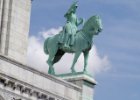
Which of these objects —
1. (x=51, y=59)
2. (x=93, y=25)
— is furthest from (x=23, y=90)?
(x=93, y=25)

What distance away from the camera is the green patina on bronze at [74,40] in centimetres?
5028

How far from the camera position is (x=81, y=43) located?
165 ft

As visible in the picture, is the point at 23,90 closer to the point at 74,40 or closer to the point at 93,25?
the point at 74,40

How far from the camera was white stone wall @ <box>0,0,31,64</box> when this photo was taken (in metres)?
51.2

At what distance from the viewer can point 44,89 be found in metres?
46.2

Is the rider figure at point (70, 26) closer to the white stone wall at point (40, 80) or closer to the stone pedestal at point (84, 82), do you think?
the stone pedestal at point (84, 82)

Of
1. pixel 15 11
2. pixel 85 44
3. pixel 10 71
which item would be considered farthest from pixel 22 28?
pixel 10 71

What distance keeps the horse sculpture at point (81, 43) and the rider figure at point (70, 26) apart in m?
0.35

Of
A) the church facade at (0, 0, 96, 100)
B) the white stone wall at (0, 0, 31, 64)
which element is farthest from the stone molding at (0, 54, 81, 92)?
the white stone wall at (0, 0, 31, 64)

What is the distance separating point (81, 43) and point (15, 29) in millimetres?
5090

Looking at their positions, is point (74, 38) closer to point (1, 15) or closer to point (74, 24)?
point (74, 24)

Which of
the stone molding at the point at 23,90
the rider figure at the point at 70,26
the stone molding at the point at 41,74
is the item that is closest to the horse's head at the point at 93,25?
the rider figure at the point at 70,26

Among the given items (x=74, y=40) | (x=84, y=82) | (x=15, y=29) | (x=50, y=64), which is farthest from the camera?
(x=15, y=29)

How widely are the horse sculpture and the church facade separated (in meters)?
1.67
